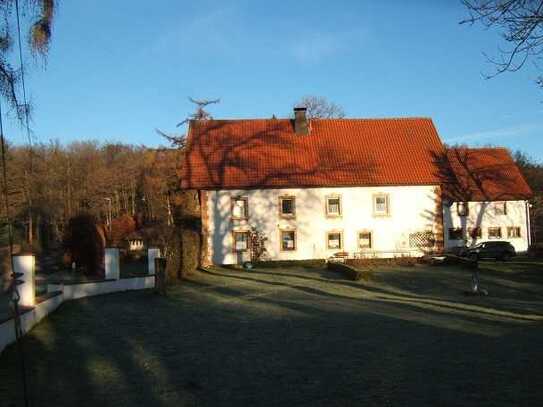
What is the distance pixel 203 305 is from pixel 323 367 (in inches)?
359

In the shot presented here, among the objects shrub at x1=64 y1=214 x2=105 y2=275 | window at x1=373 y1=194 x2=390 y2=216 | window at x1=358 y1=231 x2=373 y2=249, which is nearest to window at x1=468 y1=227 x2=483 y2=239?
window at x1=373 y1=194 x2=390 y2=216

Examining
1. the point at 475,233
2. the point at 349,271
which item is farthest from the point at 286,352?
the point at 475,233

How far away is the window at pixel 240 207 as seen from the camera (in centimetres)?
3806

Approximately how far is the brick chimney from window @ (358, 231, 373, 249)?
8786mm

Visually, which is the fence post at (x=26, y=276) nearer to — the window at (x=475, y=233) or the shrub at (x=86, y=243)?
the shrub at (x=86, y=243)

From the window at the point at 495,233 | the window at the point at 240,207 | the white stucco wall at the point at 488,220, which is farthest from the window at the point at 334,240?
the window at the point at 495,233

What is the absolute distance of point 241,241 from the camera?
124 ft

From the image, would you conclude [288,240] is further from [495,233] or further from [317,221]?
[495,233]

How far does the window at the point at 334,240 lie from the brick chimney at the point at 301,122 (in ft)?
27.0

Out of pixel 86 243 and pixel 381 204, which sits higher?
pixel 381 204

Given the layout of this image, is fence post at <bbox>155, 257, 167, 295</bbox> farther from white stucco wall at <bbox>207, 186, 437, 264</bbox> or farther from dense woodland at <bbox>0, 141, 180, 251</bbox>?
dense woodland at <bbox>0, 141, 180, 251</bbox>

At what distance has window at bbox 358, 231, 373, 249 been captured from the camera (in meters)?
38.3

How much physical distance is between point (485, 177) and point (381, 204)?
11.4 m

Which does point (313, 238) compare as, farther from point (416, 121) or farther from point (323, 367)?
point (323, 367)
